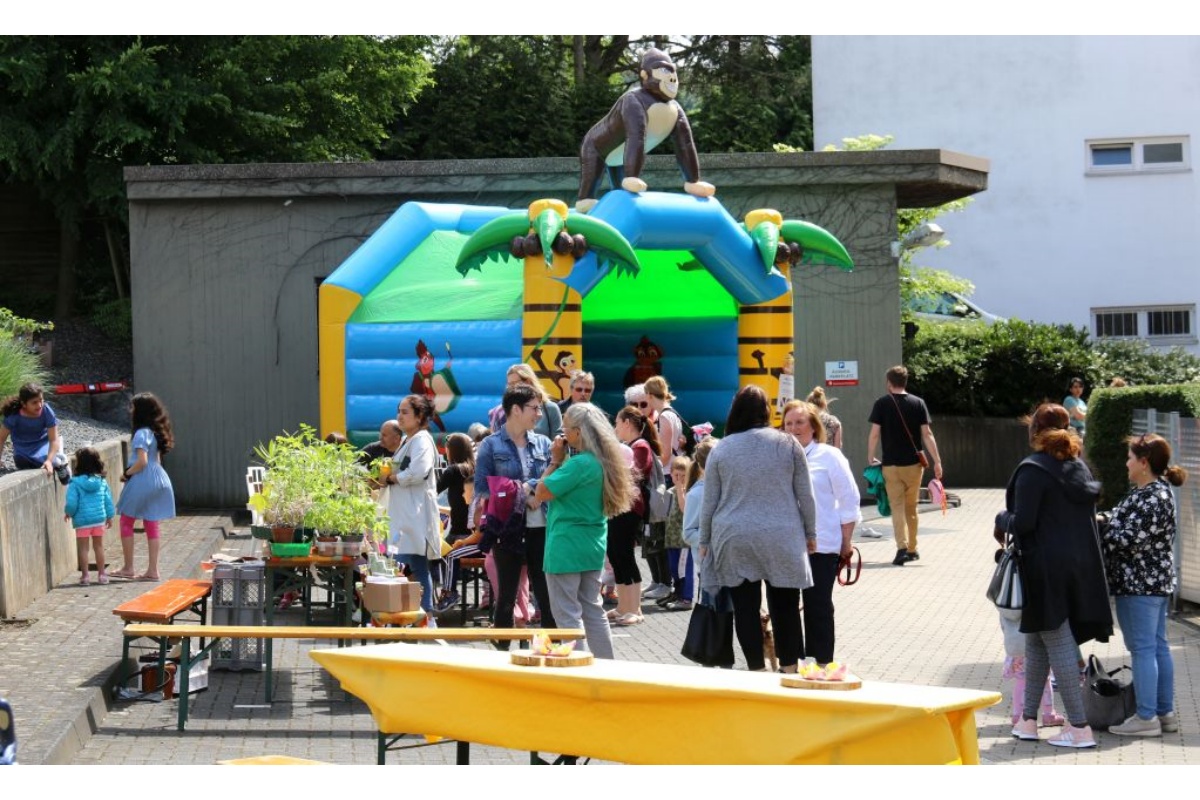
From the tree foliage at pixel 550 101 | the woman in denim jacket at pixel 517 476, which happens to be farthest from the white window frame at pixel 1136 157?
the woman in denim jacket at pixel 517 476

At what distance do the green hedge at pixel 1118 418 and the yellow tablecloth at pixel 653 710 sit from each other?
6.99 metres

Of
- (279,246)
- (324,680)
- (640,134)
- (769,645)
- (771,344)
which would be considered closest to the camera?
(769,645)

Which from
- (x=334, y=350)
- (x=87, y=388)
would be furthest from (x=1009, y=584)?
(x=87, y=388)

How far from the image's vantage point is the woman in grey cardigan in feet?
29.5

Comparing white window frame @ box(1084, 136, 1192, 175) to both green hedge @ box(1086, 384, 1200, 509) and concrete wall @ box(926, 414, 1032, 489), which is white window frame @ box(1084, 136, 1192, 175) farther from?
green hedge @ box(1086, 384, 1200, 509)

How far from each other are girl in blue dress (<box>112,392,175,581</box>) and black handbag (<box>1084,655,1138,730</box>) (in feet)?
26.0

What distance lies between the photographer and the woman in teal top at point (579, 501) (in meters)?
9.45

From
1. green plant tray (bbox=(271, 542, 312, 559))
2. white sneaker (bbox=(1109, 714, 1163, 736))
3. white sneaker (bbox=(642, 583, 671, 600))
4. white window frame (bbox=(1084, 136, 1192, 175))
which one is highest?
white window frame (bbox=(1084, 136, 1192, 175))

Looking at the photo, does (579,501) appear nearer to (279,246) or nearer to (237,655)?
(237,655)

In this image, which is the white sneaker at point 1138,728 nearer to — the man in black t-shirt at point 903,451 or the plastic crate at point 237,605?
the plastic crate at point 237,605

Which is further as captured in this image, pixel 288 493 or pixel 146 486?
pixel 146 486

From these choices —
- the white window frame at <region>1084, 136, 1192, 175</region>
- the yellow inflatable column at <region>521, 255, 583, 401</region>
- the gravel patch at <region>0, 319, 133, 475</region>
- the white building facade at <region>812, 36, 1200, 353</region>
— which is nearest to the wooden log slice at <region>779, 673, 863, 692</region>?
the yellow inflatable column at <region>521, 255, 583, 401</region>

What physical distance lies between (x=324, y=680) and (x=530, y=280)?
658 cm

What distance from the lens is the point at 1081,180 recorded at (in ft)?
108
